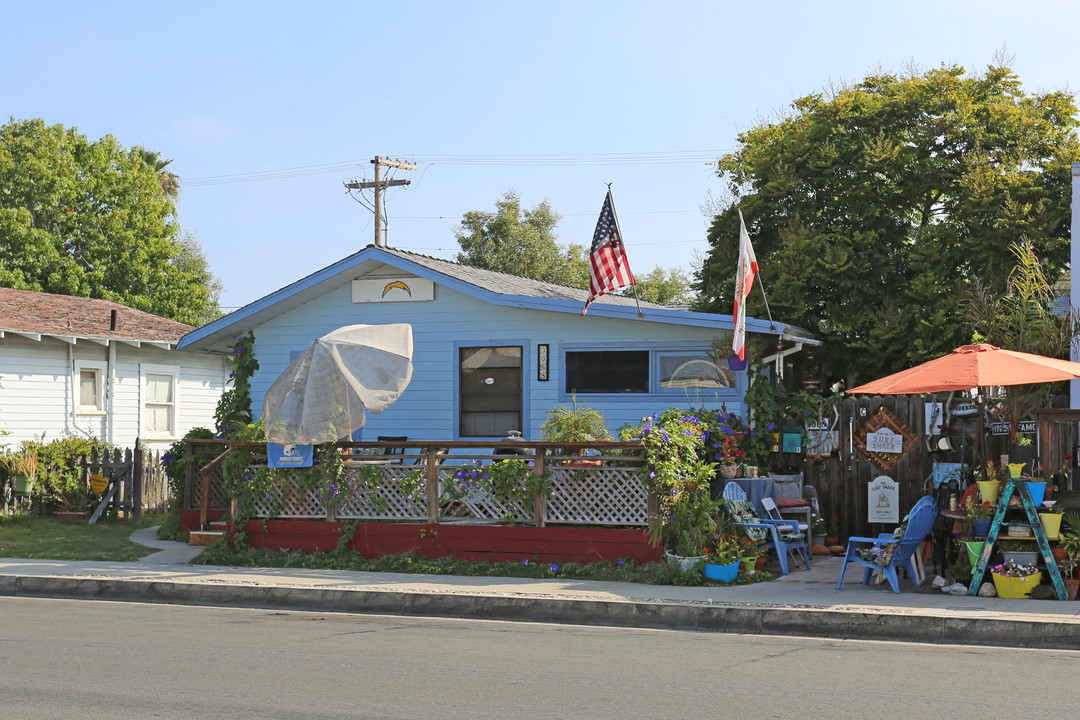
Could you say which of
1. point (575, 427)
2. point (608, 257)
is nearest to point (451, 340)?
point (575, 427)

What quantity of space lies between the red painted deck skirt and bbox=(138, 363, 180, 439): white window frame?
427 inches

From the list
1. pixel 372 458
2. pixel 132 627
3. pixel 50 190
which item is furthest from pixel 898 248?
pixel 50 190

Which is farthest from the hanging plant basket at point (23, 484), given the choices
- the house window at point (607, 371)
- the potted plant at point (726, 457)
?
the potted plant at point (726, 457)

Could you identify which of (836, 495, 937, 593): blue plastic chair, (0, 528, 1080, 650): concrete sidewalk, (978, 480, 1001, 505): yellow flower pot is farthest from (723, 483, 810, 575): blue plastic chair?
(978, 480, 1001, 505): yellow flower pot

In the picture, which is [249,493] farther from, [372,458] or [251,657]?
[251,657]

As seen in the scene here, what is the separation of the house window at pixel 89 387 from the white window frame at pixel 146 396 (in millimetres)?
948

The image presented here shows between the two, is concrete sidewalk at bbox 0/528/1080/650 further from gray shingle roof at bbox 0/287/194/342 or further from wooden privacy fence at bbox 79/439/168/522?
gray shingle roof at bbox 0/287/194/342

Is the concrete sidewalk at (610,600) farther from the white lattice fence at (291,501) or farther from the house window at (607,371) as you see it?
the house window at (607,371)

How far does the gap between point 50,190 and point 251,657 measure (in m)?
31.5

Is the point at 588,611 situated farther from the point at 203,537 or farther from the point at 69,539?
the point at 69,539

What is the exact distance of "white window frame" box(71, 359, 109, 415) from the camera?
21906 millimetres

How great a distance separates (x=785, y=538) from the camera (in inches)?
483

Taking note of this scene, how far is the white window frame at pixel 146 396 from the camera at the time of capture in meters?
23.4

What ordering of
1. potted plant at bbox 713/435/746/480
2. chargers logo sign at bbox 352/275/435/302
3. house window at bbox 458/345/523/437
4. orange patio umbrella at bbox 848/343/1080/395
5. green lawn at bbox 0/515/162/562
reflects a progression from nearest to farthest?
orange patio umbrella at bbox 848/343/1080/395 < potted plant at bbox 713/435/746/480 < green lawn at bbox 0/515/162/562 < house window at bbox 458/345/523/437 < chargers logo sign at bbox 352/275/435/302
